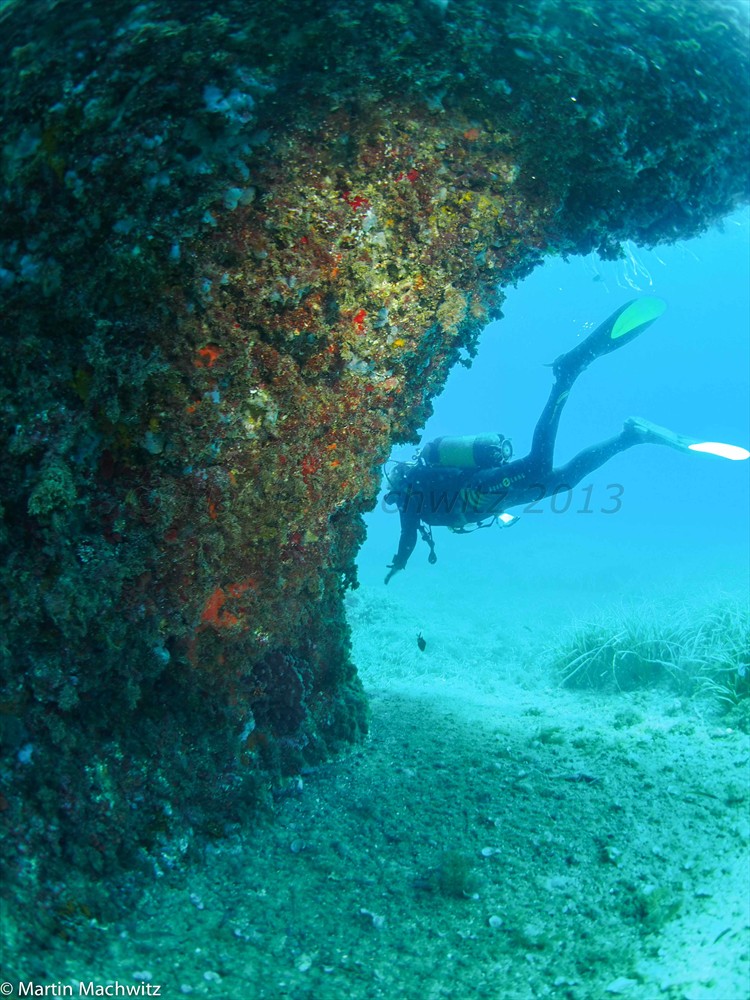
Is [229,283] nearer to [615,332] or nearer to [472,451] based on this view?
[472,451]

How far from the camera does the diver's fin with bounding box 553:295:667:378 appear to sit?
648 centimetres

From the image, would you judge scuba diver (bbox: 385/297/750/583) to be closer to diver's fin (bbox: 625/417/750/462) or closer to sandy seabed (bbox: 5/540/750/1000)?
diver's fin (bbox: 625/417/750/462)

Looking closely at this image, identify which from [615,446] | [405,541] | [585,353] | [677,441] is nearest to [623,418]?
[615,446]

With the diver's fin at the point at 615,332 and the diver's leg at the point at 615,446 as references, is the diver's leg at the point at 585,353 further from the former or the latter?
the diver's leg at the point at 615,446

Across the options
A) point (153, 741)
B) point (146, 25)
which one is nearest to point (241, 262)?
point (146, 25)

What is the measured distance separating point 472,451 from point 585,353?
204 cm

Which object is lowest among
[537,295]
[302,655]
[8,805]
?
[8,805]

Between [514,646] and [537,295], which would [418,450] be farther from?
[537,295]

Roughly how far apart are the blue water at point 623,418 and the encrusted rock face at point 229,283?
163 centimetres

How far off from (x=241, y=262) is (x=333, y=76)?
103cm

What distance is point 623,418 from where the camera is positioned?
7569 centimetres

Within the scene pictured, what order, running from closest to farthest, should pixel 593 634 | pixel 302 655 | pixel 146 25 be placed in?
pixel 146 25
pixel 302 655
pixel 593 634

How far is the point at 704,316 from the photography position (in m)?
73.9

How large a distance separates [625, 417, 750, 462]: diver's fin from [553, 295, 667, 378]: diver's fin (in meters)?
1.43
